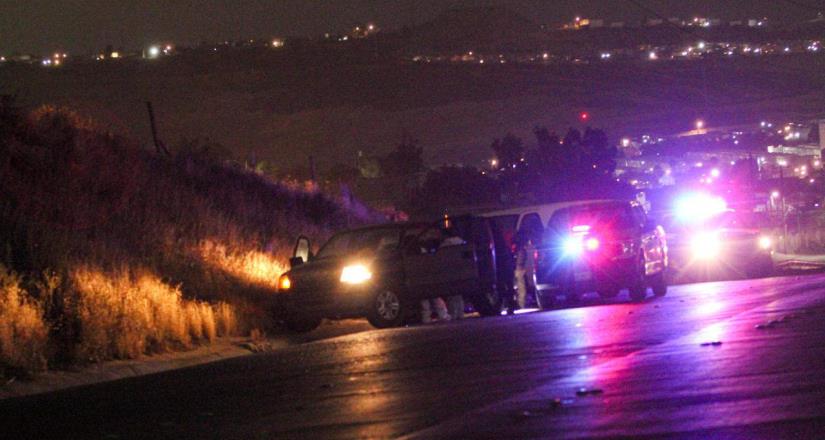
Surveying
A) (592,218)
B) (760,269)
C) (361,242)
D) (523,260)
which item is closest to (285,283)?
(361,242)

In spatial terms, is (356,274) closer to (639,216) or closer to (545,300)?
(545,300)

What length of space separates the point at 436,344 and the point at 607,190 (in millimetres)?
47142

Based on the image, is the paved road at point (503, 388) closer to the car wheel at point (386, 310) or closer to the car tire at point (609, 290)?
the car wheel at point (386, 310)

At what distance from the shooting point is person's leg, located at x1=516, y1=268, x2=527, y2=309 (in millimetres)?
24617

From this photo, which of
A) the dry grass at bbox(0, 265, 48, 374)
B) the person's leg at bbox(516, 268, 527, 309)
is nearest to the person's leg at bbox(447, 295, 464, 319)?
the person's leg at bbox(516, 268, 527, 309)

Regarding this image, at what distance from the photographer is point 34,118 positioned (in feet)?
92.9

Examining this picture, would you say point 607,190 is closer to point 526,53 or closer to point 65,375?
point 526,53

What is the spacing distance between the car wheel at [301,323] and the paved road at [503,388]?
3.36m

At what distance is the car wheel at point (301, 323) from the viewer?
74.2 ft

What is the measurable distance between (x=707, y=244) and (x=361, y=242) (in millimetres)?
13132

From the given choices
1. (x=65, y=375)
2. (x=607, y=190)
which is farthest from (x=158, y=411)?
(x=607, y=190)

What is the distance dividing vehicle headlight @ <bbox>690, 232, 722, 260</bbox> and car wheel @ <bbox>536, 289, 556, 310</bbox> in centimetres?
996

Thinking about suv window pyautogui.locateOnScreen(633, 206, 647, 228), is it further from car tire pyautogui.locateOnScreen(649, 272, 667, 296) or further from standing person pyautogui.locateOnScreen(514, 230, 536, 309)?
standing person pyautogui.locateOnScreen(514, 230, 536, 309)

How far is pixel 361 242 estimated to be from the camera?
2377cm
